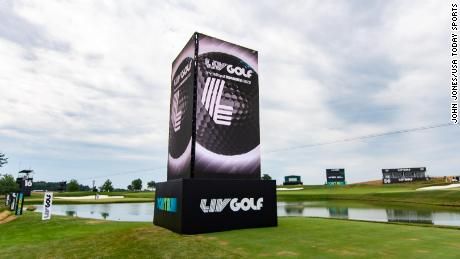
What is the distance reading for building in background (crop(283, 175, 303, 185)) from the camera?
6403 inches

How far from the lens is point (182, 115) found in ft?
67.9

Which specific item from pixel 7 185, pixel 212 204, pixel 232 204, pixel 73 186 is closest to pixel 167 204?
pixel 212 204

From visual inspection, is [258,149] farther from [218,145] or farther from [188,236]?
[188,236]

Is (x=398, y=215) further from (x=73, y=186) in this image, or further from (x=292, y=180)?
(x=73, y=186)

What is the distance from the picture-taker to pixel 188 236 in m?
16.2

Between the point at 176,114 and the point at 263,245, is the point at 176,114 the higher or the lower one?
the higher one

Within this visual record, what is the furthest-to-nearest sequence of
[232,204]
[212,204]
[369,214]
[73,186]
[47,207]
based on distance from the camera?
[73,186], [369,214], [47,207], [232,204], [212,204]

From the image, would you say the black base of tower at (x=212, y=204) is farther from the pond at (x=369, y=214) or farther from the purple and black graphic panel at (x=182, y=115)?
the pond at (x=369, y=214)

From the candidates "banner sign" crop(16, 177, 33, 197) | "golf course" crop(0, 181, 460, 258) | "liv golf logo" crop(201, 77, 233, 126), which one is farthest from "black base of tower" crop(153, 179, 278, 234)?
"banner sign" crop(16, 177, 33, 197)

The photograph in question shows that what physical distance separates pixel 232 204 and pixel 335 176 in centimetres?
12982

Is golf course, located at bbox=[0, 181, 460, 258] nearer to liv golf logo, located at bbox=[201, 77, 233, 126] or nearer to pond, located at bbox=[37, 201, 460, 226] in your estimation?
liv golf logo, located at bbox=[201, 77, 233, 126]

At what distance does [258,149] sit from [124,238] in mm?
10398

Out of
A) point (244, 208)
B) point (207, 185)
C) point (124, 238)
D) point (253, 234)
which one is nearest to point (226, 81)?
point (207, 185)

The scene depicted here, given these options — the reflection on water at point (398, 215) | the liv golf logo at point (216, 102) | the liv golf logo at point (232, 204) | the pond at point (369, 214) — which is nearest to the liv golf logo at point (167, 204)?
the liv golf logo at point (232, 204)
